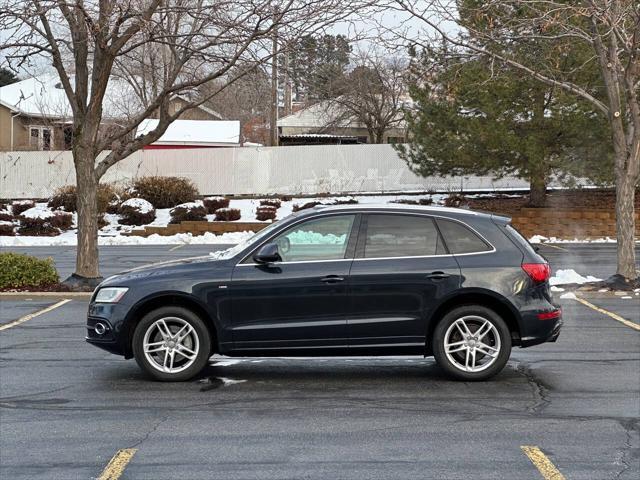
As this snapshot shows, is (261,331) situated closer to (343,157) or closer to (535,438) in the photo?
(535,438)

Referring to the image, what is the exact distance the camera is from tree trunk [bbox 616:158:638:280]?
581 inches

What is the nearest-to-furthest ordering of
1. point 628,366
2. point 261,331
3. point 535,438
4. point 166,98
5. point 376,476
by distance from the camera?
point 376,476 → point 535,438 → point 261,331 → point 628,366 → point 166,98

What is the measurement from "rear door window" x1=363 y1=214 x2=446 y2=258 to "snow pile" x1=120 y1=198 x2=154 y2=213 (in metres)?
24.1

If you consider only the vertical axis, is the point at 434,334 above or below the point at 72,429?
above

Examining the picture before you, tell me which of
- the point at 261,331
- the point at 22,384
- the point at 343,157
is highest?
the point at 343,157

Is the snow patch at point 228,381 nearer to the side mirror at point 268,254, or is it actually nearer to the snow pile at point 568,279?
the side mirror at point 268,254

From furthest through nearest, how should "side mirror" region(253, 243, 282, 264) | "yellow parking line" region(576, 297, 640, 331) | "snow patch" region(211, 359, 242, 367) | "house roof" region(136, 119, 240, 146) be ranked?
1. "house roof" region(136, 119, 240, 146)
2. "yellow parking line" region(576, 297, 640, 331)
3. "snow patch" region(211, 359, 242, 367)
4. "side mirror" region(253, 243, 282, 264)

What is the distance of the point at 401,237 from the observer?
26.7ft

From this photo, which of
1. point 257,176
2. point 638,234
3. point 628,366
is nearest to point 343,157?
point 257,176

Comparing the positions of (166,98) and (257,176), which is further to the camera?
(257,176)

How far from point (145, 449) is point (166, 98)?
10.3 m

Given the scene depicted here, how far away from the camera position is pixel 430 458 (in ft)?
19.1

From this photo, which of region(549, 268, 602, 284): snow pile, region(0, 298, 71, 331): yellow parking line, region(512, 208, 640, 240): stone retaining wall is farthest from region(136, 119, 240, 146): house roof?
region(549, 268, 602, 284): snow pile

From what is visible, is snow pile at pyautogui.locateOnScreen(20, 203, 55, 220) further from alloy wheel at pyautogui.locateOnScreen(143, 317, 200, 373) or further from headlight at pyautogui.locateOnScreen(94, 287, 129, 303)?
alloy wheel at pyautogui.locateOnScreen(143, 317, 200, 373)
